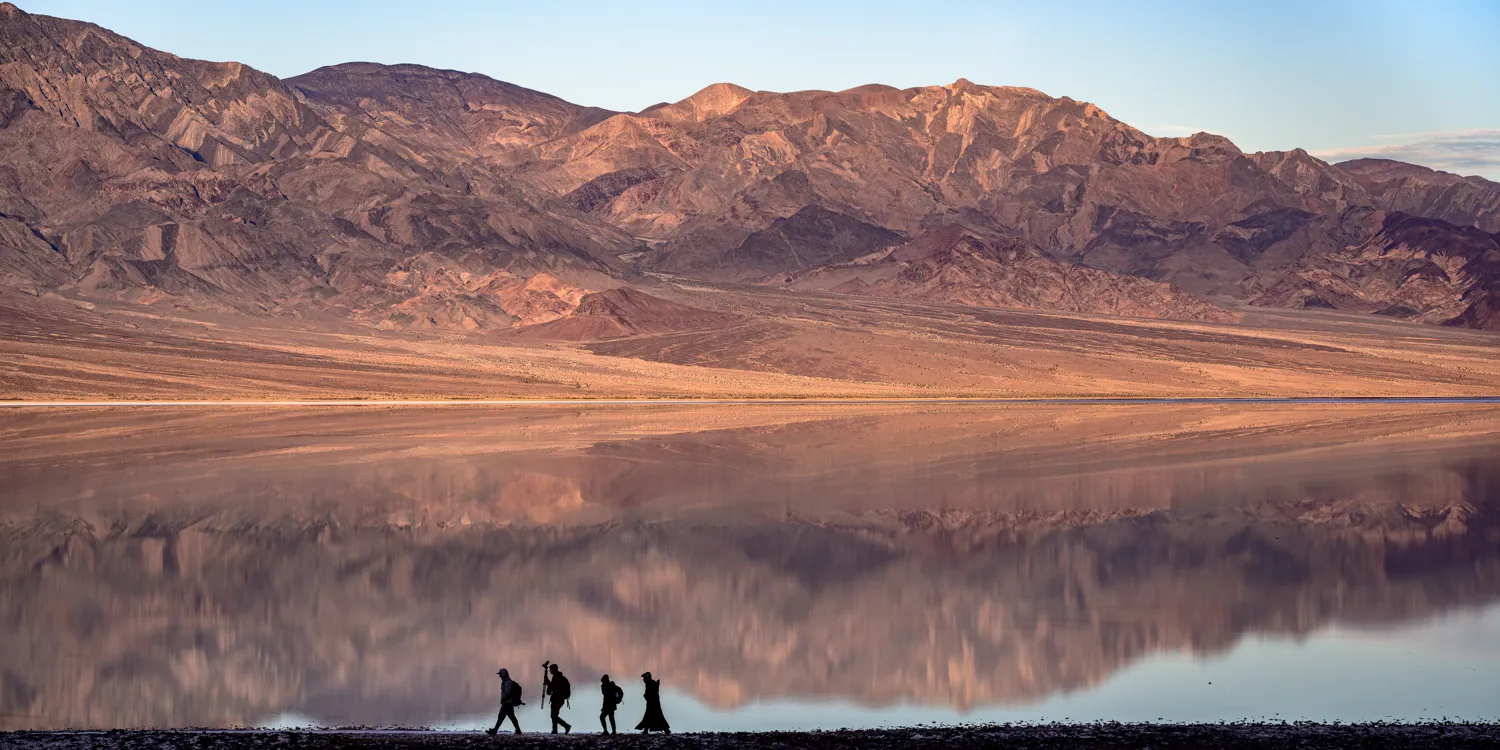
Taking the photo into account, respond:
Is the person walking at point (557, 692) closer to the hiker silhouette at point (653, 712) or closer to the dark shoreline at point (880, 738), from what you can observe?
the dark shoreline at point (880, 738)

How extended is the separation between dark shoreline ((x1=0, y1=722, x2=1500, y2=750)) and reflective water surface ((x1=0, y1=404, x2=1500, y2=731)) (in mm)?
1456

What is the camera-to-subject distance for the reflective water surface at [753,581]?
17672 millimetres

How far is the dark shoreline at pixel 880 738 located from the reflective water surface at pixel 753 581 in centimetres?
146

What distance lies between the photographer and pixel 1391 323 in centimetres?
14762

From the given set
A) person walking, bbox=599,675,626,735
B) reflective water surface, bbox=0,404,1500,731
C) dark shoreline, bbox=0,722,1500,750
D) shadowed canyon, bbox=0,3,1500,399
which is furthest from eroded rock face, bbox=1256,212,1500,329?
person walking, bbox=599,675,626,735

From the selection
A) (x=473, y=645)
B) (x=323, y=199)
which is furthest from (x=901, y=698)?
(x=323, y=199)

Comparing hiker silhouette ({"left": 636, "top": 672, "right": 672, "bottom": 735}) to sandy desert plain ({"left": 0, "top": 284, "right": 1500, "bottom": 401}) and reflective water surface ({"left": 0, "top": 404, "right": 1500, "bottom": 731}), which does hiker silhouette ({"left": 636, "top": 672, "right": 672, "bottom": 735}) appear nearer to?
reflective water surface ({"left": 0, "top": 404, "right": 1500, "bottom": 731})

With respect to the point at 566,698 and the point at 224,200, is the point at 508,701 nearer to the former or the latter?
the point at 566,698

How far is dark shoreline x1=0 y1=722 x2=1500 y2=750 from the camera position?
14156 mm

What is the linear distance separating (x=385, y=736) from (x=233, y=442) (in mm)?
34647

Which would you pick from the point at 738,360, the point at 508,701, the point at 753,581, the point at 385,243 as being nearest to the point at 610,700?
the point at 508,701

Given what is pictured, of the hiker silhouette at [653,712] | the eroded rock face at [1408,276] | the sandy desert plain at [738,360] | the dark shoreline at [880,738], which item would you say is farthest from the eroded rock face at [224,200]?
the dark shoreline at [880,738]

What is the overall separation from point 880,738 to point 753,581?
1000 cm

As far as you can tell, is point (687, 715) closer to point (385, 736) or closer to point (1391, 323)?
point (385, 736)
